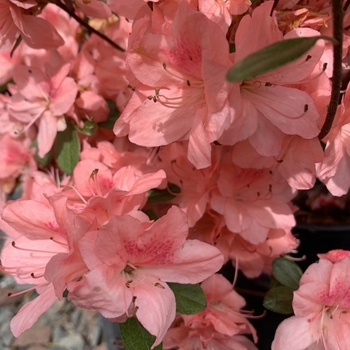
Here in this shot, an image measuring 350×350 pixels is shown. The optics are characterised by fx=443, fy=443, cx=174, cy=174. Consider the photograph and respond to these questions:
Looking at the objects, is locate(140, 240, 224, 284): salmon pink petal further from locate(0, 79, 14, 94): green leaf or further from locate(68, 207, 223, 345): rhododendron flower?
locate(0, 79, 14, 94): green leaf

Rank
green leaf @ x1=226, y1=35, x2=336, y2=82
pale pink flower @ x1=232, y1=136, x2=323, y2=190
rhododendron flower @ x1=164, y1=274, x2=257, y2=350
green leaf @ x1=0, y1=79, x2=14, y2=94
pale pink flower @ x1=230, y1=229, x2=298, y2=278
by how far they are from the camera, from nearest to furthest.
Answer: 1. green leaf @ x1=226, y1=35, x2=336, y2=82
2. pale pink flower @ x1=232, y1=136, x2=323, y2=190
3. rhododendron flower @ x1=164, y1=274, x2=257, y2=350
4. pale pink flower @ x1=230, y1=229, x2=298, y2=278
5. green leaf @ x1=0, y1=79, x2=14, y2=94

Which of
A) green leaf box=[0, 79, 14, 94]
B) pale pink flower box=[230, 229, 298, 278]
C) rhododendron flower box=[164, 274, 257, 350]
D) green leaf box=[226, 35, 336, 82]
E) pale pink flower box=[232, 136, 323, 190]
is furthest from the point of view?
green leaf box=[0, 79, 14, 94]

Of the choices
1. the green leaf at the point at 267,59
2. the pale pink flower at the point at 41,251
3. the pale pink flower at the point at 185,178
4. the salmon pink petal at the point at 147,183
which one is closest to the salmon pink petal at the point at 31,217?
the pale pink flower at the point at 41,251

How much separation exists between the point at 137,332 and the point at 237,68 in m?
0.43

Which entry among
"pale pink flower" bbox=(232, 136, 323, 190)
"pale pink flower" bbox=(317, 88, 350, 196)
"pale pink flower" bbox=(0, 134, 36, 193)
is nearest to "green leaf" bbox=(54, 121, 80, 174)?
"pale pink flower" bbox=(0, 134, 36, 193)

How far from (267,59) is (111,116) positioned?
1.89 ft

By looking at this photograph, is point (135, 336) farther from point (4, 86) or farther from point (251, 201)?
point (4, 86)

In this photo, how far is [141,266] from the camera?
59cm

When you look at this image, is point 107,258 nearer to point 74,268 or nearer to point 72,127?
point 74,268

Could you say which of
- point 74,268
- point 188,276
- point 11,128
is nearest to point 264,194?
point 188,276

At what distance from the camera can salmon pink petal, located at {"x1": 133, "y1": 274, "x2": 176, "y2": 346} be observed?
1.73 ft

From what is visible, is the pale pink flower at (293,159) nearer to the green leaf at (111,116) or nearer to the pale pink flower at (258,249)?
the pale pink flower at (258,249)

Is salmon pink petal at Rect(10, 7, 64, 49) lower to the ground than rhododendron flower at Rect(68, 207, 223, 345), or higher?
higher

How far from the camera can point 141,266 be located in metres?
0.59
